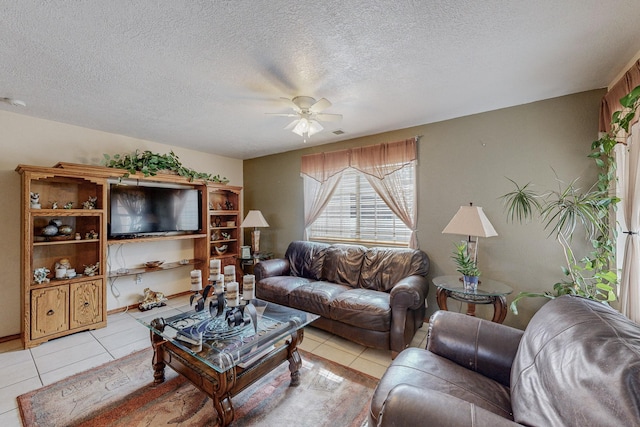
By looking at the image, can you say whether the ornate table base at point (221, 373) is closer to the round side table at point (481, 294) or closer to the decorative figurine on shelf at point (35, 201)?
the round side table at point (481, 294)

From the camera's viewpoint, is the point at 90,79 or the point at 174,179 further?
the point at 174,179

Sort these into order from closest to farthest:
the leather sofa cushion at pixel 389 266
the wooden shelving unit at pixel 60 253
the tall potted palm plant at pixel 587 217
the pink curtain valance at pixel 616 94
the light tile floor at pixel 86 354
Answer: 1. the pink curtain valance at pixel 616 94
2. the tall potted palm plant at pixel 587 217
3. the light tile floor at pixel 86 354
4. the wooden shelving unit at pixel 60 253
5. the leather sofa cushion at pixel 389 266

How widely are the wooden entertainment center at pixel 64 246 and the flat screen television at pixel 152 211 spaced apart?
16 cm

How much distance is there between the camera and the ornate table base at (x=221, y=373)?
1579 mm

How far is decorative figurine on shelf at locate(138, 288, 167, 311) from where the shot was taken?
3.61 metres

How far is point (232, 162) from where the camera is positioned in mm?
5109

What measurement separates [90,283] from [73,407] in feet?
5.31

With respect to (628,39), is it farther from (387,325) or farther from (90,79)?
(90,79)

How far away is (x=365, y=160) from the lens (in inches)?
144

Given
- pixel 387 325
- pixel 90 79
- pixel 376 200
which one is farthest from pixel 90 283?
pixel 376 200

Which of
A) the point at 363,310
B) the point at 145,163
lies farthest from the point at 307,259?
the point at 145,163

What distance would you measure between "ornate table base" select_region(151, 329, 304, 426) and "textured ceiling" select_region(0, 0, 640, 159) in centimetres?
210

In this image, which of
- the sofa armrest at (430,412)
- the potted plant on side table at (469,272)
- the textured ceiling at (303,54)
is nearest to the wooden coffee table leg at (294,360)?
the sofa armrest at (430,412)

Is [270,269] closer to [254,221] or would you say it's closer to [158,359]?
[254,221]
